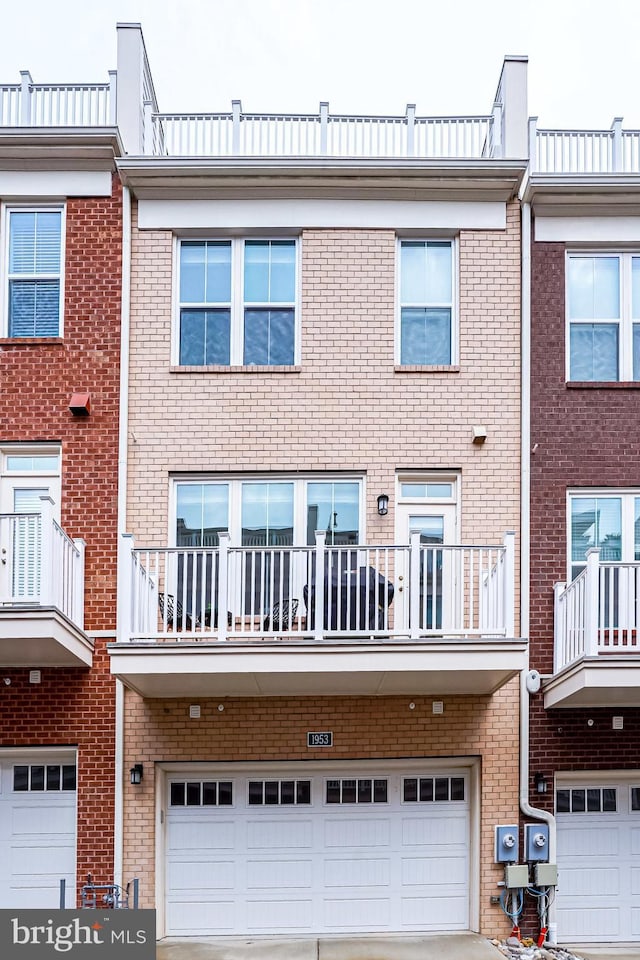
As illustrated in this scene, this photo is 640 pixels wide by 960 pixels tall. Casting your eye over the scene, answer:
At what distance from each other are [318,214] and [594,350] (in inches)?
140

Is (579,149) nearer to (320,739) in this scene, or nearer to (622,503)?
(622,503)

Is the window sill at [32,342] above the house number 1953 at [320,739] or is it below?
above

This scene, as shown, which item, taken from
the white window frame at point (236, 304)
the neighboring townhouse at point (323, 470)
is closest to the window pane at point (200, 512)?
the neighboring townhouse at point (323, 470)

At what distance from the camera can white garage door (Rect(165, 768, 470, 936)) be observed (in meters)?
12.4

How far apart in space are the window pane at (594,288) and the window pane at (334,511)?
334cm

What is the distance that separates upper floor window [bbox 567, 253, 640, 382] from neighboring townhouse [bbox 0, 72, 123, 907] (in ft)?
17.2

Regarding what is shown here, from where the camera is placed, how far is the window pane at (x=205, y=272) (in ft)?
43.8

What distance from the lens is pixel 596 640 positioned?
11.1 m

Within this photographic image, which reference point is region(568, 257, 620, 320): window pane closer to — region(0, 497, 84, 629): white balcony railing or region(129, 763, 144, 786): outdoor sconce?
region(0, 497, 84, 629): white balcony railing

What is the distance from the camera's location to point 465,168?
42.7 feet

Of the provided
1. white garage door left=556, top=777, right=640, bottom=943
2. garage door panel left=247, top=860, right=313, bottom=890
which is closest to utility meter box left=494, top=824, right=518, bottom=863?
white garage door left=556, top=777, right=640, bottom=943

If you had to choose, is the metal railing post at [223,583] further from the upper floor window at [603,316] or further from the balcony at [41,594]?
the upper floor window at [603,316]

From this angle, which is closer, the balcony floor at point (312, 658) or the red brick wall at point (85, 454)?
the balcony floor at point (312, 658)

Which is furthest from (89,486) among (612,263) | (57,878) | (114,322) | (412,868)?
(612,263)
